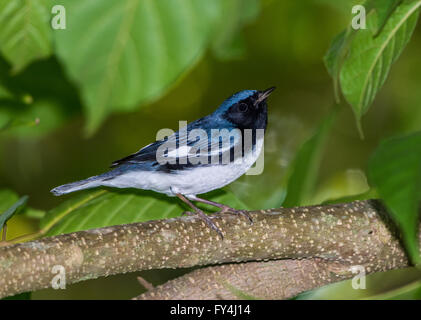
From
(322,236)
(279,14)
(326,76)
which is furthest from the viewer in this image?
(326,76)

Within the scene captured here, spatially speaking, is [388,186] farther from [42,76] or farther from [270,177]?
[270,177]

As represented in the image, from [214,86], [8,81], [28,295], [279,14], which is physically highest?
[279,14]

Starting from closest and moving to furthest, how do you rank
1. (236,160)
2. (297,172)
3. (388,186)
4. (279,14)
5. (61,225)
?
(388,186) → (61,225) → (297,172) → (236,160) → (279,14)

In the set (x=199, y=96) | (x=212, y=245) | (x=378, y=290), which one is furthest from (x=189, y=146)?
(x=199, y=96)

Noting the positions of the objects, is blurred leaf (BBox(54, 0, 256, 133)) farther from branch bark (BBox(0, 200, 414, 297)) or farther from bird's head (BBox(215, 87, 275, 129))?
bird's head (BBox(215, 87, 275, 129))

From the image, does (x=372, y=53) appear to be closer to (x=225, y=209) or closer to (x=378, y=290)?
(x=225, y=209)

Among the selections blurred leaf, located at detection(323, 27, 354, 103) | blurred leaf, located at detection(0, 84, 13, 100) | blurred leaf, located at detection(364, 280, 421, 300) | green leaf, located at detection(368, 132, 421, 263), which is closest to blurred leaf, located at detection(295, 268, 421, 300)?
blurred leaf, located at detection(364, 280, 421, 300)

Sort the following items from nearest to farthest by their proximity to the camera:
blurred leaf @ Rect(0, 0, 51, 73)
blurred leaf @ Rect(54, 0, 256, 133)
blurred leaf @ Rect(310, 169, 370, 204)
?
blurred leaf @ Rect(54, 0, 256, 133) → blurred leaf @ Rect(0, 0, 51, 73) → blurred leaf @ Rect(310, 169, 370, 204)

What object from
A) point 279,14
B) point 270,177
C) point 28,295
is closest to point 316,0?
point 279,14
